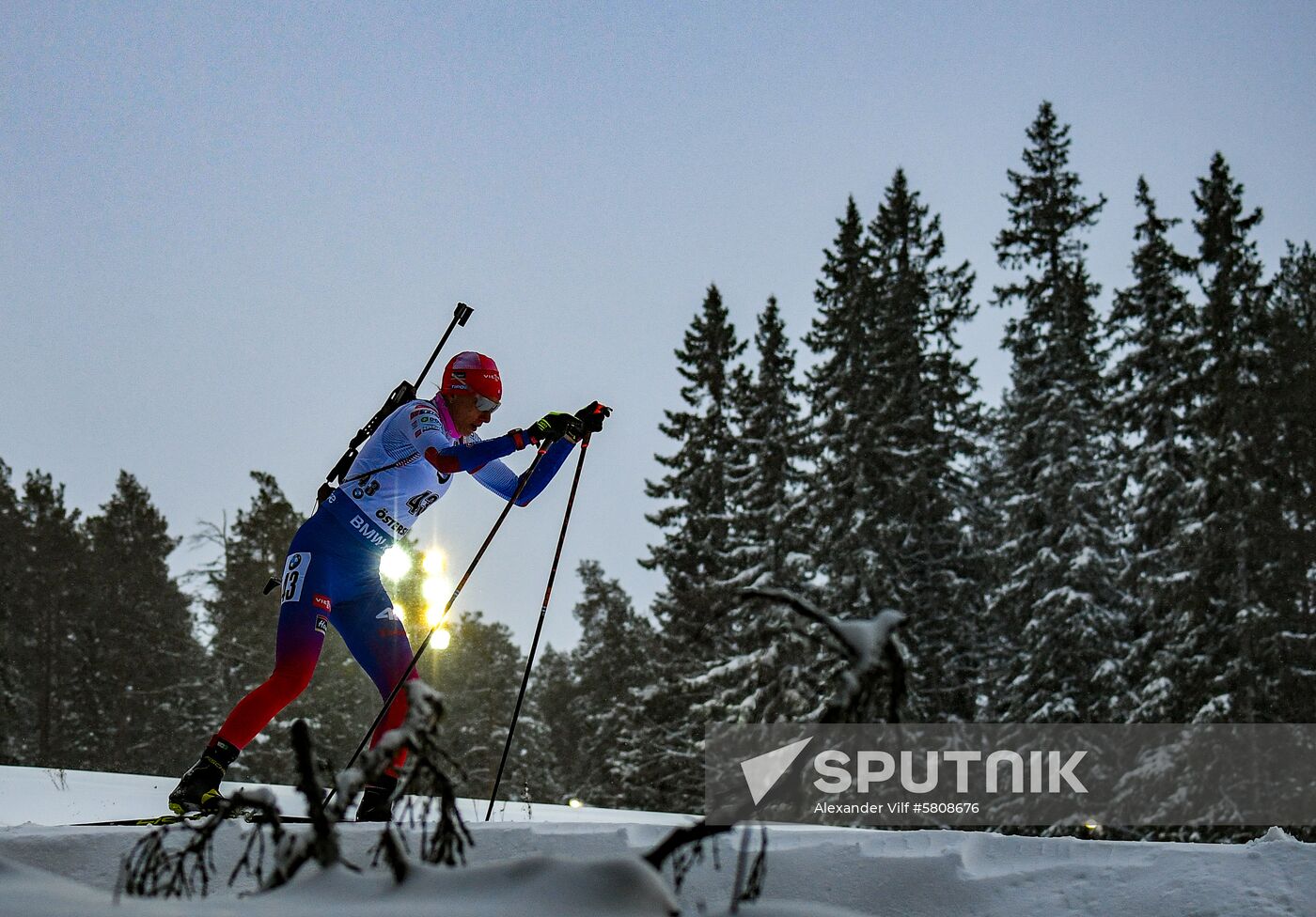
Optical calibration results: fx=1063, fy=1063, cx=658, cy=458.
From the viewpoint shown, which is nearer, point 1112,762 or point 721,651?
point 1112,762

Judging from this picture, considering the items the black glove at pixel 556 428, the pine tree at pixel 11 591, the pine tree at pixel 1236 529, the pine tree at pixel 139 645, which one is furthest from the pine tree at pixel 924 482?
the pine tree at pixel 11 591

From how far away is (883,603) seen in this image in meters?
22.0

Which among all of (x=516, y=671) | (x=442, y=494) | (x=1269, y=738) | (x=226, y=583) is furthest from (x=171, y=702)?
(x=442, y=494)

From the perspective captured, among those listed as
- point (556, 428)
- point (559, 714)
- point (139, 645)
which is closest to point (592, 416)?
point (556, 428)

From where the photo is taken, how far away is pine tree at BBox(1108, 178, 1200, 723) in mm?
20516

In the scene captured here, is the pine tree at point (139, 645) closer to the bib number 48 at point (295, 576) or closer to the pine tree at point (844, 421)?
the pine tree at point (844, 421)

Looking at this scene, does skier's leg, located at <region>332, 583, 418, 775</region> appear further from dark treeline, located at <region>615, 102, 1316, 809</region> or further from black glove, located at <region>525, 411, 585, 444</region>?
dark treeline, located at <region>615, 102, 1316, 809</region>

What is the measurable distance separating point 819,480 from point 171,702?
2600 centimetres

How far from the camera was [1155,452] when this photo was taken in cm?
2234

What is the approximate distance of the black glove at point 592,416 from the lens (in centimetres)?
558

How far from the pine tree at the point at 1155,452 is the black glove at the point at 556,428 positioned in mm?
17951

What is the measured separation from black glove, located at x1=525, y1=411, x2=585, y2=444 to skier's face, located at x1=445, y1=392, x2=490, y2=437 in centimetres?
35

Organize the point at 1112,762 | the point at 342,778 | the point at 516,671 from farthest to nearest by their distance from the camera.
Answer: the point at 516,671 → the point at 1112,762 → the point at 342,778

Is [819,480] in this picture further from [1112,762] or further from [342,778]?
[342,778]
